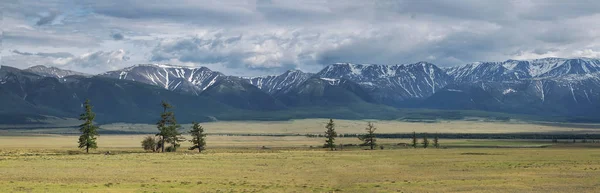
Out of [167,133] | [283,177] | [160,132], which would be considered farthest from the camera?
[167,133]

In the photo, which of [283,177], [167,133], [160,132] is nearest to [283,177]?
[283,177]

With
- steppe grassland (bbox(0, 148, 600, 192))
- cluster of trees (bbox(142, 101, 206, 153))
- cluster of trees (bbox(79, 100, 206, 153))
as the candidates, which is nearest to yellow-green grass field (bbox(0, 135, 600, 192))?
steppe grassland (bbox(0, 148, 600, 192))

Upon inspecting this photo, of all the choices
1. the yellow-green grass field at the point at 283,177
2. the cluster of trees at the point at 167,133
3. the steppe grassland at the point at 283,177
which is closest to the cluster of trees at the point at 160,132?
the cluster of trees at the point at 167,133

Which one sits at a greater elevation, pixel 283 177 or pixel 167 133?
pixel 167 133

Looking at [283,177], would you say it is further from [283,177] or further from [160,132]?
[160,132]

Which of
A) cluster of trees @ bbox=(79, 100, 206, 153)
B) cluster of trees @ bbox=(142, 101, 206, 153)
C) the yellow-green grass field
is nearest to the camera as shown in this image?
the yellow-green grass field

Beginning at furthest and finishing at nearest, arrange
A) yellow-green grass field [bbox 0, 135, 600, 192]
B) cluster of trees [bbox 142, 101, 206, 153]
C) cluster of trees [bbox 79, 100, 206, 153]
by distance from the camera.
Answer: cluster of trees [bbox 142, 101, 206, 153] < cluster of trees [bbox 79, 100, 206, 153] < yellow-green grass field [bbox 0, 135, 600, 192]

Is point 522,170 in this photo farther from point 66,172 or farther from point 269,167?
point 66,172

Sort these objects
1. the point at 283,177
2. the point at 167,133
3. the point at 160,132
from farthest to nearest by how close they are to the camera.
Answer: the point at 167,133 < the point at 160,132 < the point at 283,177

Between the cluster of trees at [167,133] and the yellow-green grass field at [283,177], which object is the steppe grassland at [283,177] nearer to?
the yellow-green grass field at [283,177]

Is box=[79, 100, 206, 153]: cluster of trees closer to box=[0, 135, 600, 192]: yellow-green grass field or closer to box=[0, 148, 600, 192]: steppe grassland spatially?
box=[0, 148, 600, 192]: steppe grassland

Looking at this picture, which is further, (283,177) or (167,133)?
(167,133)

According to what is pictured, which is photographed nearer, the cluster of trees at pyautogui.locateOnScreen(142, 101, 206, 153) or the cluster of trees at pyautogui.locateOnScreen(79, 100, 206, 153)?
the cluster of trees at pyautogui.locateOnScreen(79, 100, 206, 153)

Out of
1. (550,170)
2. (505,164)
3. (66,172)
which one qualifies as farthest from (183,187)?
(505,164)
